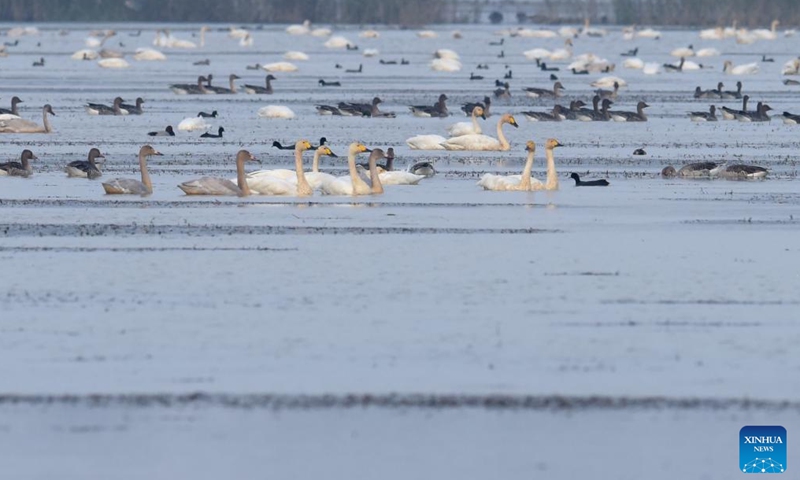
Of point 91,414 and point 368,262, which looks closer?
point 91,414

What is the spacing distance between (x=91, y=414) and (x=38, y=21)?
98602 millimetres

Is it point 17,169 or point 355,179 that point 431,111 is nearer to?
point 17,169

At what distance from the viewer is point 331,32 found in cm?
9056

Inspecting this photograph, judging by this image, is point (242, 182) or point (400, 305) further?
point (242, 182)

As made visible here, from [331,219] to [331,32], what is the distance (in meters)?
75.2

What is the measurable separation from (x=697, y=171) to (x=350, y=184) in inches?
172

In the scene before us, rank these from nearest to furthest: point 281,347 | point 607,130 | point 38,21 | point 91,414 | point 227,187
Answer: point 91,414 < point 281,347 < point 227,187 < point 607,130 < point 38,21

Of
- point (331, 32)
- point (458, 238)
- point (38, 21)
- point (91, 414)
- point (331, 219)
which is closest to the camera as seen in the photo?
point (91, 414)

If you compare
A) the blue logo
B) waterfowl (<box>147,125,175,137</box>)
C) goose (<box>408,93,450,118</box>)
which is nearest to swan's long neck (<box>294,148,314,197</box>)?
waterfowl (<box>147,125,175,137</box>)

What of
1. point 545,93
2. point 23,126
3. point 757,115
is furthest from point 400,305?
point 545,93

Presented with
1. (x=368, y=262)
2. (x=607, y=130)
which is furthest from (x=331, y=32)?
(x=368, y=262)

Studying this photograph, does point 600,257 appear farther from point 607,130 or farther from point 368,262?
point 607,130

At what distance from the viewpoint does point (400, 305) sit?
11.0m

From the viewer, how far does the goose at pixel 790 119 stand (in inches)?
1155
